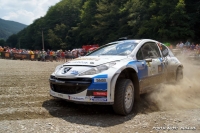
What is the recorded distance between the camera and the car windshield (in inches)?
205

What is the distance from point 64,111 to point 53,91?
52cm

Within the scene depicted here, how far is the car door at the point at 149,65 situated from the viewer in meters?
5.07

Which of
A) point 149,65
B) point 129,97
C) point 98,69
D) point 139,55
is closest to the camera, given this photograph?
point 98,69

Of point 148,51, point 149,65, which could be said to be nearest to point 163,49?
point 148,51

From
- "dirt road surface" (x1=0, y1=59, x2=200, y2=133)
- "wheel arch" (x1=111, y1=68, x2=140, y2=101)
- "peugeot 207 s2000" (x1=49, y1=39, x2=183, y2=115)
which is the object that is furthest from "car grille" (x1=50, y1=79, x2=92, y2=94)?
"wheel arch" (x1=111, y1=68, x2=140, y2=101)

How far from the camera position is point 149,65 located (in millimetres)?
5305

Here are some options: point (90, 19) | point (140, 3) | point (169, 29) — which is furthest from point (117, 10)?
point (169, 29)

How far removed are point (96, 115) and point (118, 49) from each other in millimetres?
1811

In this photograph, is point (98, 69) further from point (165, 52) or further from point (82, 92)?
point (165, 52)

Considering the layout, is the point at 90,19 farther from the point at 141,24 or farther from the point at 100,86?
the point at 100,86

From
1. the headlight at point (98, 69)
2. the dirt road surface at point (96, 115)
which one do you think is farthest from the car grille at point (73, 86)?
the dirt road surface at point (96, 115)

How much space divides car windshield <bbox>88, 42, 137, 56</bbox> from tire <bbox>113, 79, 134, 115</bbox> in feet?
3.00

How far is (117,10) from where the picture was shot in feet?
171

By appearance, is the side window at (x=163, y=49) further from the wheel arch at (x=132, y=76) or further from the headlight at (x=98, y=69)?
the headlight at (x=98, y=69)
